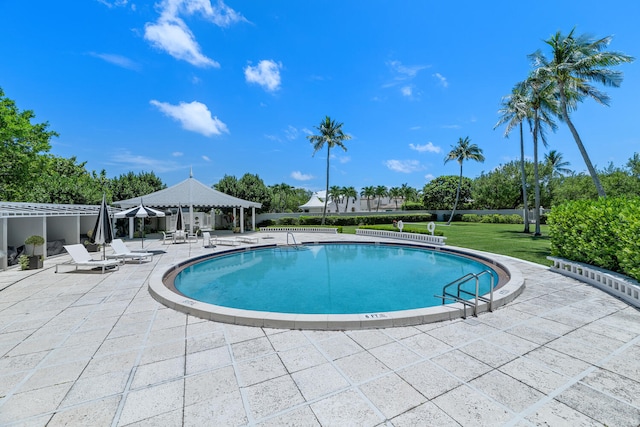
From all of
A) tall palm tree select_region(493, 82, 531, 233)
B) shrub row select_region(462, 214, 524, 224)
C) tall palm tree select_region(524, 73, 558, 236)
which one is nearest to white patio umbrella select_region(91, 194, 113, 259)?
tall palm tree select_region(524, 73, 558, 236)

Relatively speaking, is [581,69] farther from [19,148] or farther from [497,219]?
[19,148]

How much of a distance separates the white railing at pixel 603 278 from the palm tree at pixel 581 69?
295 inches

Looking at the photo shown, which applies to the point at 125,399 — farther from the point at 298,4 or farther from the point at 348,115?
the point at 348,115

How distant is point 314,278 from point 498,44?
549 inches

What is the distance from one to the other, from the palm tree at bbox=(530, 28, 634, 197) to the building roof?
21808mm

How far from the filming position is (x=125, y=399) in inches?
123

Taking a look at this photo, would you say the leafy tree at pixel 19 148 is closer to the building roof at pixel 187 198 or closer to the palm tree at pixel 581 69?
the building roof at pixel 187 198

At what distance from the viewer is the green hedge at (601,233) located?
21.9 feet

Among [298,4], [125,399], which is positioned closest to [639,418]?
[125,399]

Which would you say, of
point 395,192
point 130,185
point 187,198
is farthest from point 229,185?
point 395,192

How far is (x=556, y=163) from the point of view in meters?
39.2

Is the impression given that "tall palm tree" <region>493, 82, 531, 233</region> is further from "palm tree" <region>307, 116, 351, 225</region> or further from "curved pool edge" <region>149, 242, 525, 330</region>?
"curved pool edge" <region>149, 242, 525, 330</region>

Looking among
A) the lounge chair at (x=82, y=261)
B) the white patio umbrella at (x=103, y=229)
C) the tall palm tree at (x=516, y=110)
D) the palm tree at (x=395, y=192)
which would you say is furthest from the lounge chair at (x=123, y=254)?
the palm tree at (x=395, y=192)

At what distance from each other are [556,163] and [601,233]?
4061 cm
